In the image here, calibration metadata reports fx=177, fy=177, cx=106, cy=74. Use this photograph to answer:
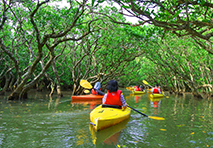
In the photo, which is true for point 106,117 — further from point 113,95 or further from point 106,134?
point 113,95

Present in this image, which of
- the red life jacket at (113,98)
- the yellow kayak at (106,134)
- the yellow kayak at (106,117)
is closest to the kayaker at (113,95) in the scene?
the red life jacket at (113,98)

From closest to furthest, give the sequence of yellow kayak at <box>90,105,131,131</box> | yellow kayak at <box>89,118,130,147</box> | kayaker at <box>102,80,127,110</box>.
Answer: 1. yellow kayak at <box>89,118,130,147</box>
2. yellow kayak at <box>90,105,131,131</box>
3. kayaker at <box>102,80,127,110</box>

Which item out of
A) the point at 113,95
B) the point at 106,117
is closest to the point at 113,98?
the point at 113,95

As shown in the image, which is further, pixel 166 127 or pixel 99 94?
pixel 99 94

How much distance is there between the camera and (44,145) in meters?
3.65

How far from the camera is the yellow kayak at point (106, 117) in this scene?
4621 millimetres

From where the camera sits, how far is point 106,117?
16.1 feet

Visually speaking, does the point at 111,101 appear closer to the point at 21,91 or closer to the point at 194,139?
Result: the point at 194,139

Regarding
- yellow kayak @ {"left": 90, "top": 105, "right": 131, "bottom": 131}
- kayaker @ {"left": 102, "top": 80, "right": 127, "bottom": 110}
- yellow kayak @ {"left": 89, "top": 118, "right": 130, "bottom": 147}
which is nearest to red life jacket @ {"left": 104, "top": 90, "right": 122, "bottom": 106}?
kayaker @ {"left": 102, "top": 80, "right": 127, "bottom": 110}

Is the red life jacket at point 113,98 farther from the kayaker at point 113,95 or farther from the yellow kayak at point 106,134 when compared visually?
the yellow kayak at point 106,134

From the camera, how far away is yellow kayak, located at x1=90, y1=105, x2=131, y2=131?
4621mm

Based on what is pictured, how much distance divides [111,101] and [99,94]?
701 cm

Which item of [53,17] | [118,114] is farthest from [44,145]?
[53,17]

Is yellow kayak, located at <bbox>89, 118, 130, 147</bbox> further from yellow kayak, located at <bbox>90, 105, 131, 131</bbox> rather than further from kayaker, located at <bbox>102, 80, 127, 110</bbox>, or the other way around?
kayaker, located at <bbox>102, 80, 127, 110</bbox>
